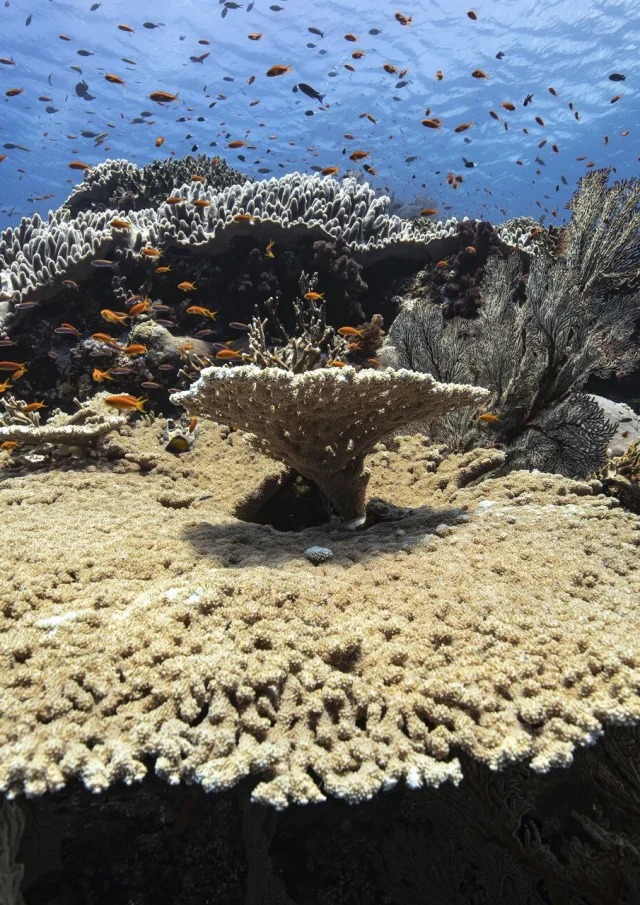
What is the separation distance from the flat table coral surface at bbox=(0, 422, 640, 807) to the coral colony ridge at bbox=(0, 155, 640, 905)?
0.01 m

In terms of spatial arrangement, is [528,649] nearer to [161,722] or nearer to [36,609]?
[161,722]

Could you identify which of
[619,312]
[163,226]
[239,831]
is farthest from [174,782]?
[163,226]

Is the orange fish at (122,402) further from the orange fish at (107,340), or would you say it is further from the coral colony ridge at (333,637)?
the orange fish at (107,340)

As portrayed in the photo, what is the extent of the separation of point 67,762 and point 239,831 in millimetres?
1877

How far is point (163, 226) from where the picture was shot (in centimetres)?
757

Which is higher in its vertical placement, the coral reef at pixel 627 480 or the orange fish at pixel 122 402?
the coral reef at pixel 627 480

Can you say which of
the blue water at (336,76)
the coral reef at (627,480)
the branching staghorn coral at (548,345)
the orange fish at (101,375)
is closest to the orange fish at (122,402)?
the orange fish at (101,375)

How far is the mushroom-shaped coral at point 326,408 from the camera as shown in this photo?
8.31 ft

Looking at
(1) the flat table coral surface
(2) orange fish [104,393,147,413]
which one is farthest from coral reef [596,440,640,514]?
(2) orange fish [104,393,147,413]

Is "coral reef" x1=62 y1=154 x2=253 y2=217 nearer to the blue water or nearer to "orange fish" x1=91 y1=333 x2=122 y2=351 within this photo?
"orange fish" x1=91 y1=333 x2=122 y2=351

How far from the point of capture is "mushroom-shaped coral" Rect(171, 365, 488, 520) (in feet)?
8.31

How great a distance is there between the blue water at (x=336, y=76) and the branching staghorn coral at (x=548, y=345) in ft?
67.9

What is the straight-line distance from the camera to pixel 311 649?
1845mm

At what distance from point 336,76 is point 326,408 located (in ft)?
182
